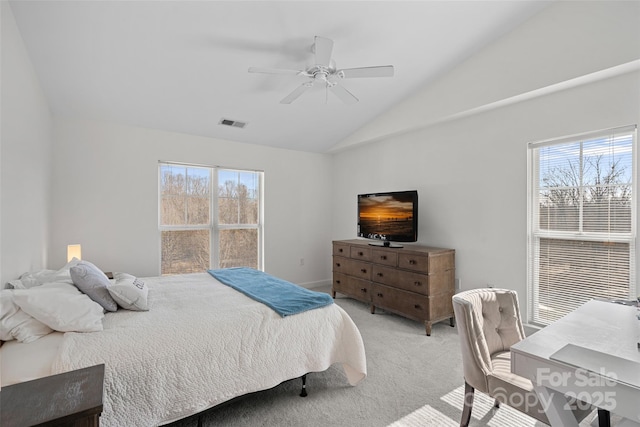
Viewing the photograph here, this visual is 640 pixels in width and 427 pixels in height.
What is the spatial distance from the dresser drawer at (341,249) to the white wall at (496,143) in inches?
41.8

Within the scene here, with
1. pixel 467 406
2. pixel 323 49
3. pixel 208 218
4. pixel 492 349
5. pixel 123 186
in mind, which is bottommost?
pixel 467 406

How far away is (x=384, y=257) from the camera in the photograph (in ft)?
12.6

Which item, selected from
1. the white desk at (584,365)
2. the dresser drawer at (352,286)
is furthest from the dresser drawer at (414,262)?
the white desk at (584,365)

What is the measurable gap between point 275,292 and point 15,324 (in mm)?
1577

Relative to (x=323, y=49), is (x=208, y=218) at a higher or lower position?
lower

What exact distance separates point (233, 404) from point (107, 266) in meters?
2.66

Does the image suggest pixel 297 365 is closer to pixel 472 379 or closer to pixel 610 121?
pixel 472 379

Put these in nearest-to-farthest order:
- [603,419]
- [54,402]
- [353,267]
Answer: [54,402], [603,419], [353,267]

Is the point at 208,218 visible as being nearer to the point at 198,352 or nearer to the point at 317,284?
the point at 317,284

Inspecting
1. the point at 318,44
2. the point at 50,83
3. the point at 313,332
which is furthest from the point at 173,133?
the point at 313,332

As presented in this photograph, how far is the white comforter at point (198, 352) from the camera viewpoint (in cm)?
154

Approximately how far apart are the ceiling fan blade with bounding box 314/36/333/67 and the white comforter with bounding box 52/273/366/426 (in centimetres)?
200

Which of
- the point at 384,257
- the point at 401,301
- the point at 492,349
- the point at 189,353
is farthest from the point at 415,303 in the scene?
the point at 189,353

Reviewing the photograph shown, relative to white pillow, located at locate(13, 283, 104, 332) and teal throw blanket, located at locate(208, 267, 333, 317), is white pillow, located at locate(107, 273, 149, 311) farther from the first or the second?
teal throw blanket, located at locate(208, 267, 333, 317)
